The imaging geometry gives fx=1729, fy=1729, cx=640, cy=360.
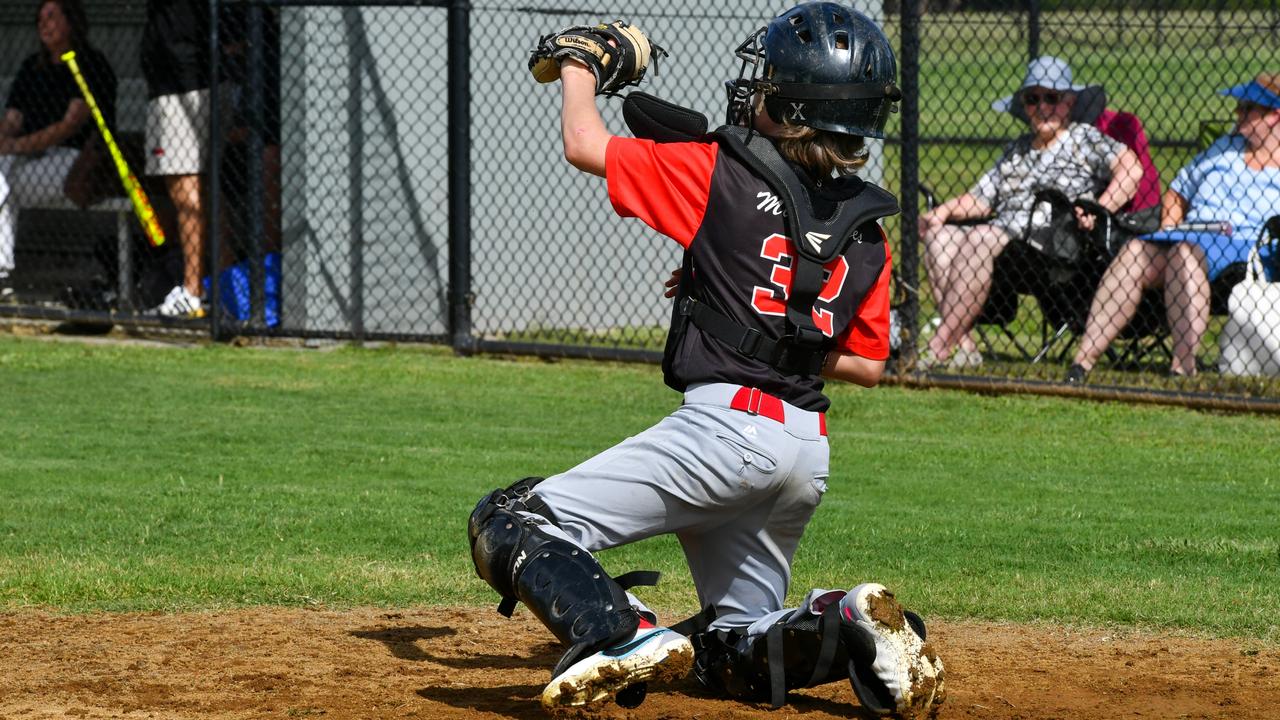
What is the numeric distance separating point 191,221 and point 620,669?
27.2ft

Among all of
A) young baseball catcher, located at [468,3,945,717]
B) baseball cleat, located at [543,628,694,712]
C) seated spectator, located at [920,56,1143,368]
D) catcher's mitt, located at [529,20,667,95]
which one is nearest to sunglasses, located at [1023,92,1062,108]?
seated spectator, located at [920,56,1143,368]

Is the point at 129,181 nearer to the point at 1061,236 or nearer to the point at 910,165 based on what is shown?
the point at 910,165

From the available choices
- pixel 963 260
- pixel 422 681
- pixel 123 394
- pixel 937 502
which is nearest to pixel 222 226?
pixel 123 394

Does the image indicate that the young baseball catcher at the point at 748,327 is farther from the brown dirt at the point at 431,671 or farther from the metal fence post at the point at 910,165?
the metal fence post at the point at 910,165

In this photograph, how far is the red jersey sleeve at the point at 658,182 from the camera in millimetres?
3768

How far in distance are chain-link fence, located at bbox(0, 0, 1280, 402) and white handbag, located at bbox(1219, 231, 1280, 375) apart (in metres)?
0.02

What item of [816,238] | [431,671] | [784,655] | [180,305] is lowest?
[180,305]

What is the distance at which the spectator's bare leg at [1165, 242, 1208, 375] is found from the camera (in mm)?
9258

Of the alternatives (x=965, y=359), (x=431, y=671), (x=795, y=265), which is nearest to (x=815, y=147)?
(x=795, y=265)

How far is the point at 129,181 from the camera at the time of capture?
36.5 feet

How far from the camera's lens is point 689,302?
3.85 m

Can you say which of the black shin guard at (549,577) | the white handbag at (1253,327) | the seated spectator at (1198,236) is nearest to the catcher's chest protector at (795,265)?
the black shin guard at (549,577)

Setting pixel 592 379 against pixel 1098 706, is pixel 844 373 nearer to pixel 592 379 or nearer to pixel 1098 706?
pixel 1098 706

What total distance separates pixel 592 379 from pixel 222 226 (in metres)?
2.81
